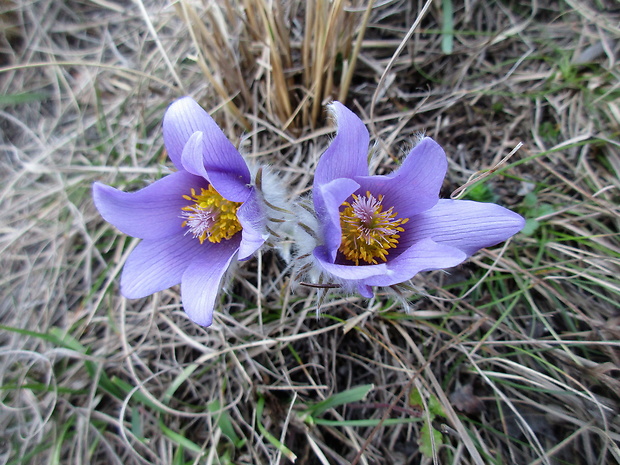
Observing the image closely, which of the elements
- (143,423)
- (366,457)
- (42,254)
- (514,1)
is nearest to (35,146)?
(42,254)

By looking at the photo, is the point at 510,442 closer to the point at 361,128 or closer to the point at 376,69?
the point at 361,128

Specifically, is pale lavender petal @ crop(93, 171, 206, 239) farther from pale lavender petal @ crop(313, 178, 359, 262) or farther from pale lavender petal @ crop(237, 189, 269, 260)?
pale lavender petal @ crop(313, 178, 359, 262)

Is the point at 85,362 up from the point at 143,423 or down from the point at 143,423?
up

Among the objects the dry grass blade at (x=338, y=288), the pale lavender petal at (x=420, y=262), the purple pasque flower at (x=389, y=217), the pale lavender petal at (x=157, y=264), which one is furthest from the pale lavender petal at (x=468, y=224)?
the pale lavender petal at (x=157, y=264)

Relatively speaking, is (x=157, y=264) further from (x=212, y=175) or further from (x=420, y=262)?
(x=420, y=262)

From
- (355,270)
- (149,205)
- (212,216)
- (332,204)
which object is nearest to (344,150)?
(332,204)
